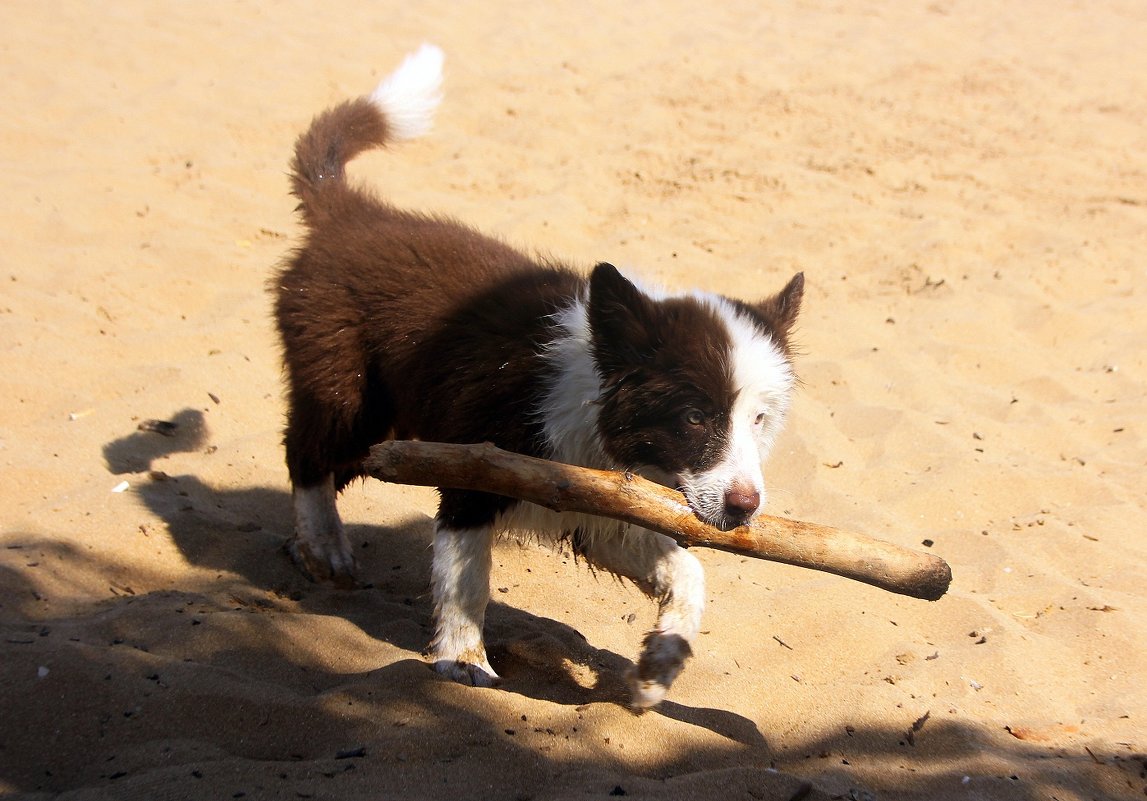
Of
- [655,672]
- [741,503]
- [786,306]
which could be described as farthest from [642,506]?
[786,306]

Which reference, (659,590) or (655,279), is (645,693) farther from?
(655,279)

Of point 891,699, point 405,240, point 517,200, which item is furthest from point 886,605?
point 517,200

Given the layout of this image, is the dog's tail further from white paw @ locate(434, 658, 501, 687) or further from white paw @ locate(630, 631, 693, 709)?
white paw @ locate(630, 631, 693, 709)

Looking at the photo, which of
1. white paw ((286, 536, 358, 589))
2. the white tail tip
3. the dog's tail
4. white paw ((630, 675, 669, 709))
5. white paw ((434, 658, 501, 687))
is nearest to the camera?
white paw ((630, 675, 669, 709))

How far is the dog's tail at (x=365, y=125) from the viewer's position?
17.3 feet

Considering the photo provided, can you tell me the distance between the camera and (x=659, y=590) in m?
4.26

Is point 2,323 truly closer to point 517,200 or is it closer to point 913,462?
point 517,200

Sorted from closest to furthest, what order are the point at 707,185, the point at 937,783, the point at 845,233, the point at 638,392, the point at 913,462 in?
the point at 937,783 → the point at 638,392 → the point at 913,462 → the point at 845,233 → the point at 707,185

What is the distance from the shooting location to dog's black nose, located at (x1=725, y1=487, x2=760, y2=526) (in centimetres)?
355

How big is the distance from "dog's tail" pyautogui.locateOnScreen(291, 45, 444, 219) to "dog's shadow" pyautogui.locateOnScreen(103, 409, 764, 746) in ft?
5.06

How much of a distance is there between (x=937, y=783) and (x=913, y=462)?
3.00m

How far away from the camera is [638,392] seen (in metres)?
3.83

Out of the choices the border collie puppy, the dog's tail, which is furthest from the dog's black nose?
the dog's tail

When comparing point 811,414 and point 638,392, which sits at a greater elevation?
point 638,392
